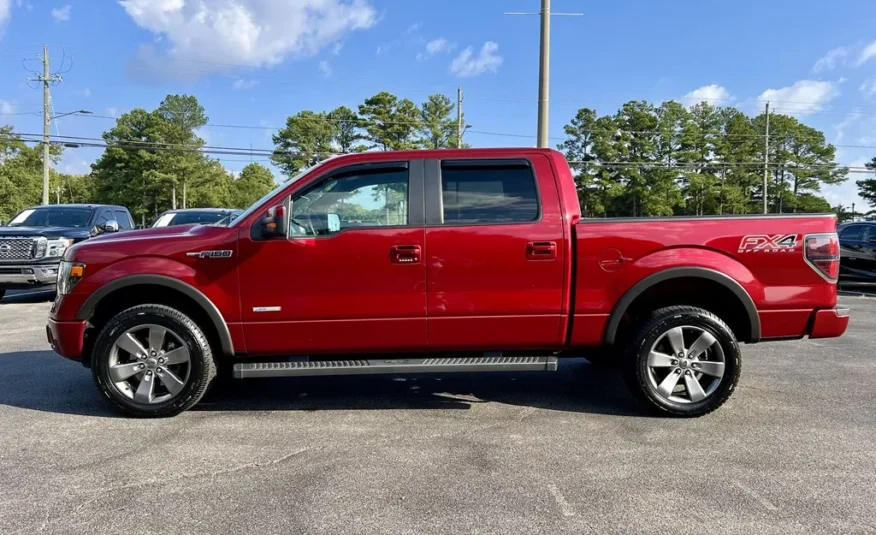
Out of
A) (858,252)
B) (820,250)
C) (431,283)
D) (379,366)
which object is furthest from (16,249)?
(858,252)

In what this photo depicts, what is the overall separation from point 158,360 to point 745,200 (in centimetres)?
5067

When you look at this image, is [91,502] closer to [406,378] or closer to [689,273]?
[406,378]

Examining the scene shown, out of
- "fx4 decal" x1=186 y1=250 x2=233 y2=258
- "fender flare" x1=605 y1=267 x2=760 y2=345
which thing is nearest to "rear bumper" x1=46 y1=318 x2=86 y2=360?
"fx4 decal" x1=186 y1=250 x2=233 y2=258

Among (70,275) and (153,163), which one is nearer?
(70,275)

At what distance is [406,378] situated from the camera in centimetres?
538

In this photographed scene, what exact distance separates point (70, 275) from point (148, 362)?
85cm

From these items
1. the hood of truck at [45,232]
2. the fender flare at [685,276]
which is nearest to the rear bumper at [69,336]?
the fender flare at [685,276]

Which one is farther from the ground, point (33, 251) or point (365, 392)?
point (33, 251)

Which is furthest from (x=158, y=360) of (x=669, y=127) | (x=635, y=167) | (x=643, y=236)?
(x=669, y=127)

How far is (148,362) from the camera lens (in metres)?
4.16

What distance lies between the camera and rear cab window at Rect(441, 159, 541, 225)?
416 centimetres

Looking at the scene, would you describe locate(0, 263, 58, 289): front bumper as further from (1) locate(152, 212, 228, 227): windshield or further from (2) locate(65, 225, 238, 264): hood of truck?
(2) locate(65, 225, 238, 264): hood of truck

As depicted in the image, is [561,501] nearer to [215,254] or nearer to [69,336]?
[215,254]

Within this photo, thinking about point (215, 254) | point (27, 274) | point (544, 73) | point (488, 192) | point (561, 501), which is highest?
point (544, 73)
